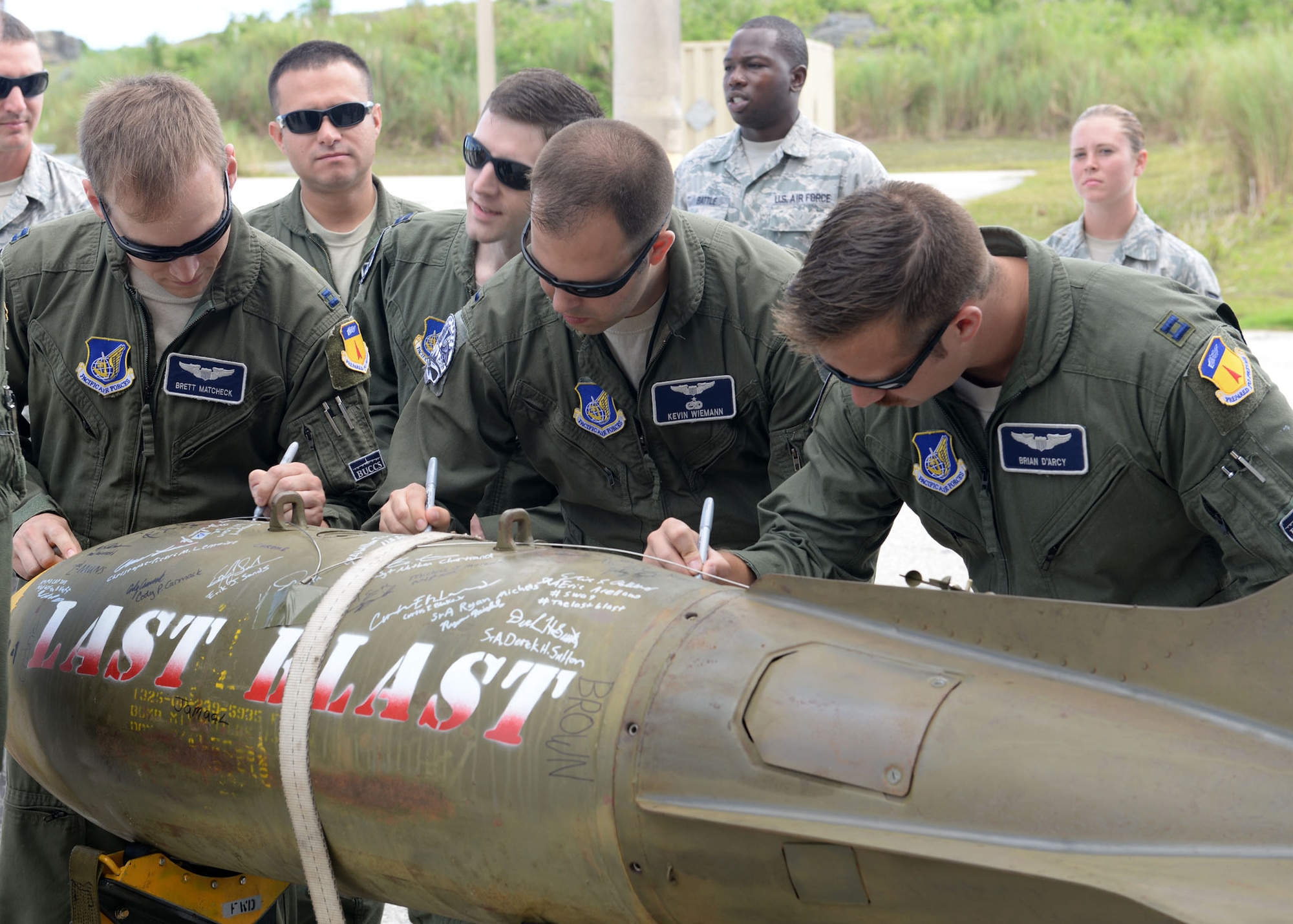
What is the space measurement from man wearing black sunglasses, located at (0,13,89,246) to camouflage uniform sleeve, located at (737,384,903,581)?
2.74 metres

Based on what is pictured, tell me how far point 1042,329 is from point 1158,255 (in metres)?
3.39

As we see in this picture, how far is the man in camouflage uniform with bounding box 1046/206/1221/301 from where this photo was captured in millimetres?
5191

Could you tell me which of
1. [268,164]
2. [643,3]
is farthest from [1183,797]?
[268,164]

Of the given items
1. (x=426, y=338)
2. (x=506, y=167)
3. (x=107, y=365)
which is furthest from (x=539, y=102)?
(x=107, y=365)

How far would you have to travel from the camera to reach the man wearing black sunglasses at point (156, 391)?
2.67 m

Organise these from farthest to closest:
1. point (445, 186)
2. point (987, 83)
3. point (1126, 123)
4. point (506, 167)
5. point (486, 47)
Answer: point (987, 83), point (445, 186), point (486, 47), point (1126, 123), point (506, 167)

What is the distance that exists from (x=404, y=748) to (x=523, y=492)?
1368 millimetres

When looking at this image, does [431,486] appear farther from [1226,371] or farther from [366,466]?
[1226,371]

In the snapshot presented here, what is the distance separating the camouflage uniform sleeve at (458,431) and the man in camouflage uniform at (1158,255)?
3124 millimetres

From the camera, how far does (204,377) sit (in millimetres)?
2807

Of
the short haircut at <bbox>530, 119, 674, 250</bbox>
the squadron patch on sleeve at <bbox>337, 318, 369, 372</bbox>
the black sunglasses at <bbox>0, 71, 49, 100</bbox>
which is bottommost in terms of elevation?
the squadron patch on sleeve at <bbox>337, 318, 369, 372</bbox>

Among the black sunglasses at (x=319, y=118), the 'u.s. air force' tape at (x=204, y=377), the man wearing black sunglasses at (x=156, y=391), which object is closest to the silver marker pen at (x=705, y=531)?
the man wearing black sunglasses at (x=156, y=391)

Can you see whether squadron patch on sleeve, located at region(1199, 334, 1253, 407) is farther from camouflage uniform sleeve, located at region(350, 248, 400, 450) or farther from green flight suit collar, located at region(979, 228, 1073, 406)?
camouflage uniform sleeve, located at region(350, 248, 400, 450)

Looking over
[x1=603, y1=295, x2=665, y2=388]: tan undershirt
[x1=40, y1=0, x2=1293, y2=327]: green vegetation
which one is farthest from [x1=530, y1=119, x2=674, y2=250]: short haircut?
[x1=40, y1=0, x2=1293, y2=327]: green vegetation
